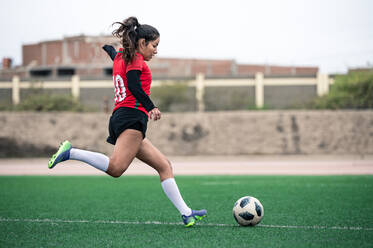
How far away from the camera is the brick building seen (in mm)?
64000

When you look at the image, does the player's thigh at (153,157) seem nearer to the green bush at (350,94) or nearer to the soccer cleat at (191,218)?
the soccer cleat at (191,218)

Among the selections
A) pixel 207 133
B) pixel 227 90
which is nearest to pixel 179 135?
pixel 207 133

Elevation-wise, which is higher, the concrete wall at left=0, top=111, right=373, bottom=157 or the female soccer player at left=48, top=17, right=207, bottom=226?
the female soccer player at left=48, top=17, right=207, bottom=226

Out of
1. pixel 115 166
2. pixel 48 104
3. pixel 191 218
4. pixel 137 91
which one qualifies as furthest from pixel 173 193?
pixel 48 104

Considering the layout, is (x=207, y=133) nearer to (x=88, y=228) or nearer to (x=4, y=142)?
(x=4, y=142)

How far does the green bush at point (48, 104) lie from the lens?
97.6ft

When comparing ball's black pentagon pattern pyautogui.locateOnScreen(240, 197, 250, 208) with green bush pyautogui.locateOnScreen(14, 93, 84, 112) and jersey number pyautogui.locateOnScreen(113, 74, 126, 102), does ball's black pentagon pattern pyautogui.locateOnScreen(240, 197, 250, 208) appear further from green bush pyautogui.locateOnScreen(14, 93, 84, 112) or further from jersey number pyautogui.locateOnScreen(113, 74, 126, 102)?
green bush pyautogui.locateOnScreen(14, 93, 84, 112)

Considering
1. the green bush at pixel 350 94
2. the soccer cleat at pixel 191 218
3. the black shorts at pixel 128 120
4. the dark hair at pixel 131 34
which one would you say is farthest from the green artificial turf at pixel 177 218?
the green bush at pixel 350 94

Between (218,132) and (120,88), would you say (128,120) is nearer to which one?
(120,88)

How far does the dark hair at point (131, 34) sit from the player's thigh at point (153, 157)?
99 cm

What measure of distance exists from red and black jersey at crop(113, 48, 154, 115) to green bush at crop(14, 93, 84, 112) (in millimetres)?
25299

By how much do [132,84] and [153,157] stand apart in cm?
93

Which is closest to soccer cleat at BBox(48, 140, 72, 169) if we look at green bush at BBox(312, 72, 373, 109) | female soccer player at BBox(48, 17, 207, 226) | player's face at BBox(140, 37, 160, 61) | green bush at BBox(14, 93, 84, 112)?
female soccer player at BBox(48, 17, 207, 226)

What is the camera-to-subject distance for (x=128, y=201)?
8.64 meters
